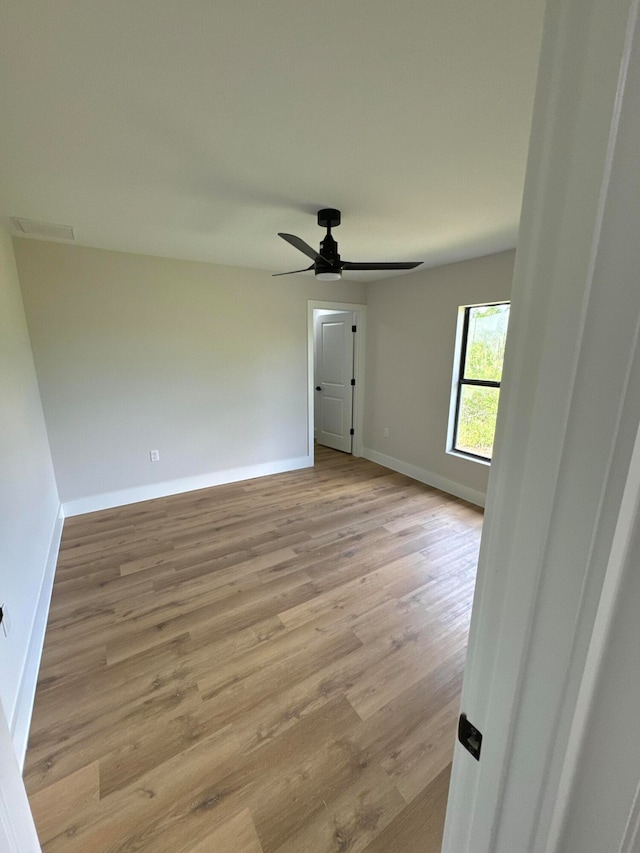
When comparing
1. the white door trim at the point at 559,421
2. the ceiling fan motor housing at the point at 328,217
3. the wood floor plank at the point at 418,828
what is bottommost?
the wood floor plank at the point at 418,828

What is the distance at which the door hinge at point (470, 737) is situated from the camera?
551mm

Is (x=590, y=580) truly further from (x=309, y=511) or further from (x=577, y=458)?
(x=309, y=511)

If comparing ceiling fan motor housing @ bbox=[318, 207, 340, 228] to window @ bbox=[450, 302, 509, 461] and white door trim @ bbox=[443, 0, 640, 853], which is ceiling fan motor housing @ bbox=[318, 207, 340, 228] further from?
white door trim @ bbox=[443, 0, 640, 853]

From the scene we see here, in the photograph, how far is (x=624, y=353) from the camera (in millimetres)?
354

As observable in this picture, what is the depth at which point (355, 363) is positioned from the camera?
492cm

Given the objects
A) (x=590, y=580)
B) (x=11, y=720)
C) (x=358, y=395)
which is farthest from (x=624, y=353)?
(x=358, y=395)

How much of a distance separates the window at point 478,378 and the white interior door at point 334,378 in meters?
1.66

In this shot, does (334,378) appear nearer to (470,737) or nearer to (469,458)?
(469,458)

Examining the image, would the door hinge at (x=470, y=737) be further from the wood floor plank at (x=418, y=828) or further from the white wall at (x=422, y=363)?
the white wall at (x=422, y=363)

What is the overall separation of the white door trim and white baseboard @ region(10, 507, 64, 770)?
1548 millimetres

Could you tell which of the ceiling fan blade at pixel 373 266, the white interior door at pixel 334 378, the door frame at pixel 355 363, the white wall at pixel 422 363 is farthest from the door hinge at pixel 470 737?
the white interior door at pixel 334 378

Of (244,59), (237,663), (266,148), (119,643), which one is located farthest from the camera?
(119,643)

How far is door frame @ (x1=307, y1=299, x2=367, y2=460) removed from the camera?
14.4 ft

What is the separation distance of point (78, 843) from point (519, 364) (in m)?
1.91
